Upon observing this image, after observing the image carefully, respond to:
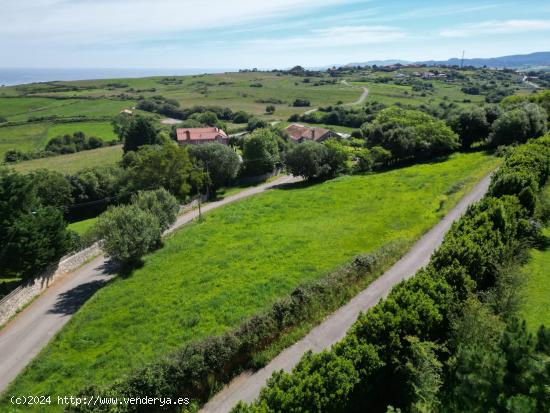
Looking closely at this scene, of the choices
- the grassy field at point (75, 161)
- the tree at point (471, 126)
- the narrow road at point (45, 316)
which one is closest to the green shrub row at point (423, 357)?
the narrow road at point (45, 316)

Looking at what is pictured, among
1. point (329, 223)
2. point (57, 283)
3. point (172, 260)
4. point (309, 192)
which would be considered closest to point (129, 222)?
point (172, 260)

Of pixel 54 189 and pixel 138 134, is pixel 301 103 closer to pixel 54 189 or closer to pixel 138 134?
pixel 138 134

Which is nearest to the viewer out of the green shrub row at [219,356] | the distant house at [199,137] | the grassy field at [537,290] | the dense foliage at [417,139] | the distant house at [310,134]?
the green shrub row at [219,356]

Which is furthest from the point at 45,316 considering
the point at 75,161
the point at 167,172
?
the point at 75,161

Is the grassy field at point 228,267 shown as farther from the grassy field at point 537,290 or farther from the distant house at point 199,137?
the distant house at point 199,137

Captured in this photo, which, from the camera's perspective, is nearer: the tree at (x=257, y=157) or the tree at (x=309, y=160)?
the tree at (x=309, y=160)

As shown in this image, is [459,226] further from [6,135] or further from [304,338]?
[6,135]
